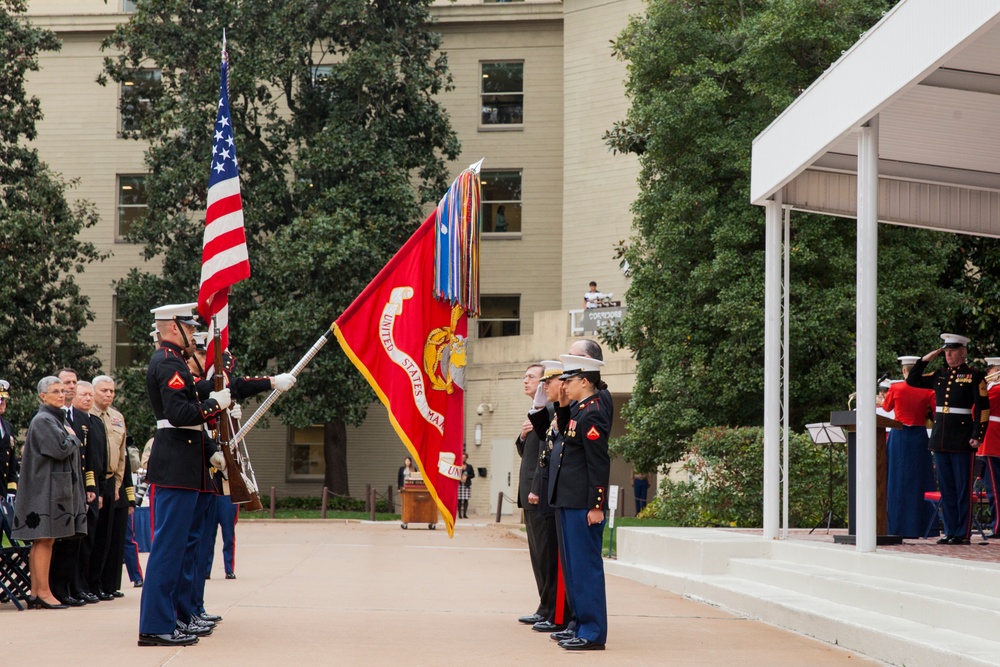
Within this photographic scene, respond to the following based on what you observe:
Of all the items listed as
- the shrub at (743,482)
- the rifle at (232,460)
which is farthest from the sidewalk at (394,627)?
the shrub at (743,482)

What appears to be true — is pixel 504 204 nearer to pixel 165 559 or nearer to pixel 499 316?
pixel 499 316

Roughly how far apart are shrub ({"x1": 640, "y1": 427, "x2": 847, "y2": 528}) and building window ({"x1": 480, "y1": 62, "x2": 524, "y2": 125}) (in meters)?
22.3

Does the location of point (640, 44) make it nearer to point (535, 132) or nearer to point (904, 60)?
point (904, 60)

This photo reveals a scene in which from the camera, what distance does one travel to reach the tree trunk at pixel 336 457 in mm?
37438

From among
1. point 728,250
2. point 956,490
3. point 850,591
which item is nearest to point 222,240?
point 850,591

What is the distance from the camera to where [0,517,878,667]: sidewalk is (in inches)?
331

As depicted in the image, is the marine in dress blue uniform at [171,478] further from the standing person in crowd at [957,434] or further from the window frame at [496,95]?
the window frame at [496,95]

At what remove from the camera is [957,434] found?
1305 centimetres

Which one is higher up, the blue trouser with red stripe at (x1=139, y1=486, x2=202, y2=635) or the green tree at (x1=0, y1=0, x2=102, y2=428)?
the green tree at (x1=0, y1=0, x2=102, y2=428)

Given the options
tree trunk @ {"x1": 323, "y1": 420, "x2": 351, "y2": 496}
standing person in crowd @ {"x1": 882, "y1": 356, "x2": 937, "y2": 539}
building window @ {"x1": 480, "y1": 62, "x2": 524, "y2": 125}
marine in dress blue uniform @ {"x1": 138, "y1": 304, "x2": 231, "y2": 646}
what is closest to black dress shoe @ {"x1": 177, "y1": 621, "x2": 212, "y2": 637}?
marine in dress blue uniform @ {"x1": 138, "y1": 304, "x2": 231, "y2": 646}

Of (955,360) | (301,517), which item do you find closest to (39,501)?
(955,360)

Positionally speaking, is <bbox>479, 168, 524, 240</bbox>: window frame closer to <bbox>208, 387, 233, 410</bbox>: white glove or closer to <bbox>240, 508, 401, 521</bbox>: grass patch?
<bbox>240, 508, 401, 521</bbox>: grass patch

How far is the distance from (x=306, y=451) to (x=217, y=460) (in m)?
32.4

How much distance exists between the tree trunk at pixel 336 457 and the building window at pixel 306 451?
3.10m
